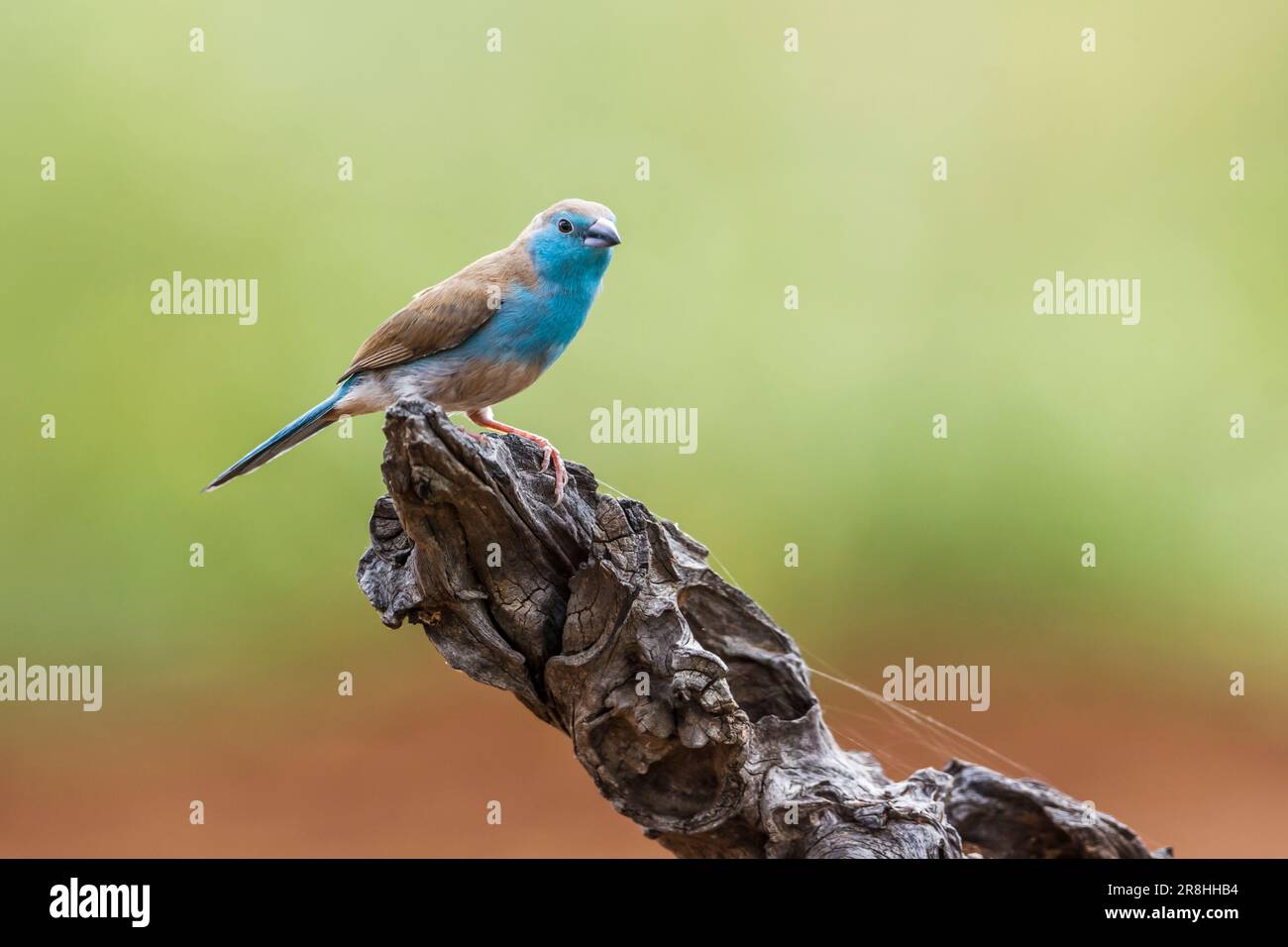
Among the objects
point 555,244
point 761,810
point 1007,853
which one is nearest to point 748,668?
point 761,810

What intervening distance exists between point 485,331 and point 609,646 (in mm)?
1236

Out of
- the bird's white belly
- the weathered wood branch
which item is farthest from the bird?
the weathered wood branch

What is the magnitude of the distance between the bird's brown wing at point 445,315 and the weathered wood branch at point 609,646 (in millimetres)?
494

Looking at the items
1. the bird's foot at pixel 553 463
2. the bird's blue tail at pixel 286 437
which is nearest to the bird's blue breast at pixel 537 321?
the bird's foot at pixel 553 463

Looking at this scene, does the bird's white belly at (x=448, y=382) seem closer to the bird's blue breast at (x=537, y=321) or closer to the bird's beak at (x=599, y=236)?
the bird's blue breast at (x=537, y=321)

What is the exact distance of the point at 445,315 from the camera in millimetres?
4281

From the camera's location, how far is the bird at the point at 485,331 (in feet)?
14.0

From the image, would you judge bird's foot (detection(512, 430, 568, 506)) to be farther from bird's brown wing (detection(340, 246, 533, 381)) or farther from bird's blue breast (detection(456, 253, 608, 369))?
bird's brown wing (detection(340, 246, 533, 381))

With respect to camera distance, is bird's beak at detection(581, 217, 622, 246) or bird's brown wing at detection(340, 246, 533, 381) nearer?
bird's brown wing at detection(340, 246, 533, 381)

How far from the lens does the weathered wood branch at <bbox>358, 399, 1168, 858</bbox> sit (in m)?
3.67

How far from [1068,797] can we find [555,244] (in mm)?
2828

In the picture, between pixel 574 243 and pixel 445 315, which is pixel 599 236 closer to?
pixel 574 243

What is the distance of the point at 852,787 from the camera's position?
399 cm

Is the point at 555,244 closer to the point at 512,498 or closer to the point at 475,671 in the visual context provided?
the point at 512,498
